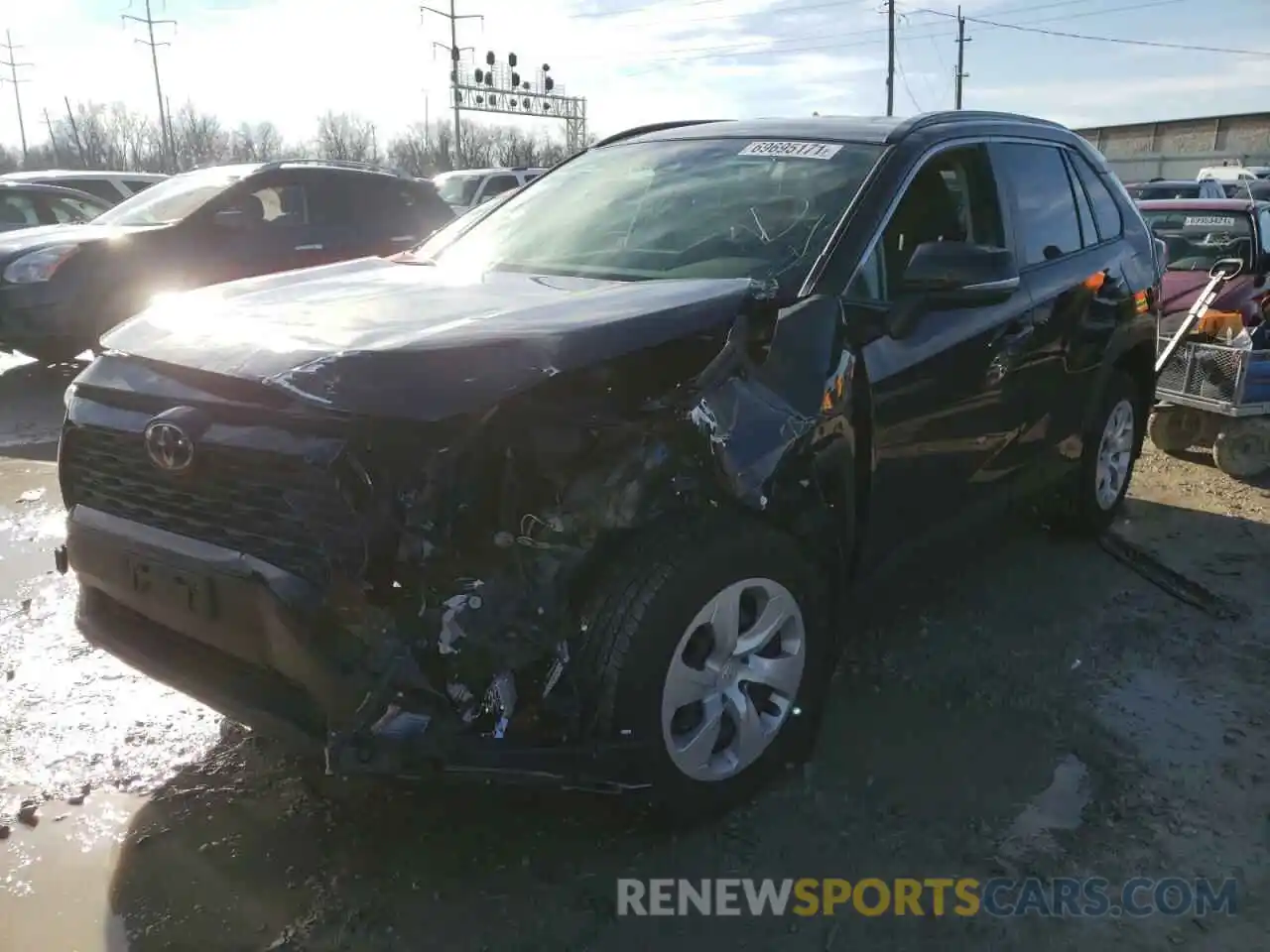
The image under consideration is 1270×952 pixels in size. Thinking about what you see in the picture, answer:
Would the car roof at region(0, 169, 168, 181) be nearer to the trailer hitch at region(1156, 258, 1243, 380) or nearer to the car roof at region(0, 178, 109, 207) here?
the car roof at region(0, 178, 109, 207)

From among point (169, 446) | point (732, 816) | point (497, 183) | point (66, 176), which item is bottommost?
point (732, 816)

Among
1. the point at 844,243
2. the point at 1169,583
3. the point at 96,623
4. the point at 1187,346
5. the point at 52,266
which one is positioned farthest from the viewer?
the point at 52,266

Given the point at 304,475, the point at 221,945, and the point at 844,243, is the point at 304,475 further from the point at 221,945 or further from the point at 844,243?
the point at 844,243

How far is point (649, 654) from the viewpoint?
7.88ft

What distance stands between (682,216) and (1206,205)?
6.94 m

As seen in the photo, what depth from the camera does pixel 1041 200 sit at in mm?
4199

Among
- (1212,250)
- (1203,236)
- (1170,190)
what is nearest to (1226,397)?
(1212,250)

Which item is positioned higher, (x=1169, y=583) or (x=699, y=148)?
(x=699, y=148)

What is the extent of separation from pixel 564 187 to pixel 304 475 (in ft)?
7.08

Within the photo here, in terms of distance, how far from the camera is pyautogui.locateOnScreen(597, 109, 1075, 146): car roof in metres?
3.55

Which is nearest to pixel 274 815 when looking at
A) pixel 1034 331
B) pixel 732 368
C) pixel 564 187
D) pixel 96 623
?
pixel 96 623

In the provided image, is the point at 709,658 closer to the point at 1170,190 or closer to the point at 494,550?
the point at 494,550

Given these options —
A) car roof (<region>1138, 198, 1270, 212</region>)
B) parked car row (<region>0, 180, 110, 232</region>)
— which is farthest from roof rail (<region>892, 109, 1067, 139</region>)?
parked car row (<region>0, 180, 110, 232</region>)

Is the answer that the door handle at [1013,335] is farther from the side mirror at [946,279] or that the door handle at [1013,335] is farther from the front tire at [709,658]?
the front tire at [709,658]
